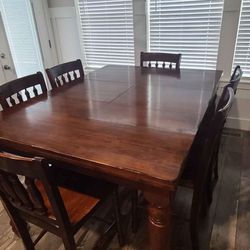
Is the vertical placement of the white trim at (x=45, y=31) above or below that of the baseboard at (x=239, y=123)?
above

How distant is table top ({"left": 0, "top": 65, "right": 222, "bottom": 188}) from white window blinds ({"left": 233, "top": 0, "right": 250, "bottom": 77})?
2.67 feet

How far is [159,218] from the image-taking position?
38.1 inches

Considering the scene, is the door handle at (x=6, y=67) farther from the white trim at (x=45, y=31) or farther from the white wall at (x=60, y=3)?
the white wall at (x=60, y=3)

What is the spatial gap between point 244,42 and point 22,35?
2.76 m

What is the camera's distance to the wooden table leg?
36.0 inches

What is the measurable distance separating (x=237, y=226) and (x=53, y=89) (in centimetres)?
169

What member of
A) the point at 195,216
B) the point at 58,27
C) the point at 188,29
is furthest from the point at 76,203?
the point at 58,27

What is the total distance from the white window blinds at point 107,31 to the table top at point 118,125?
4.24 ft

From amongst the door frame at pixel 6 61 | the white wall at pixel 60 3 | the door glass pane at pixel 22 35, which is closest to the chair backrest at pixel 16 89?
the door frame at pixel 6 61

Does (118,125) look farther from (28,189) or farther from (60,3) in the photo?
(60,3)

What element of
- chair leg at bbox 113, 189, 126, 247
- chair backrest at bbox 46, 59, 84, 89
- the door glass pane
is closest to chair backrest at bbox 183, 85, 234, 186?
chair leg at bbox 113, 189, 126, 247

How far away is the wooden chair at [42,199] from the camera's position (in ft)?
2.69

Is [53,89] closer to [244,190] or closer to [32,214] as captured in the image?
[32,214]

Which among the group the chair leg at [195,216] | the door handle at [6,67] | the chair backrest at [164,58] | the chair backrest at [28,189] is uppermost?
the chair backrest at [164,58]
